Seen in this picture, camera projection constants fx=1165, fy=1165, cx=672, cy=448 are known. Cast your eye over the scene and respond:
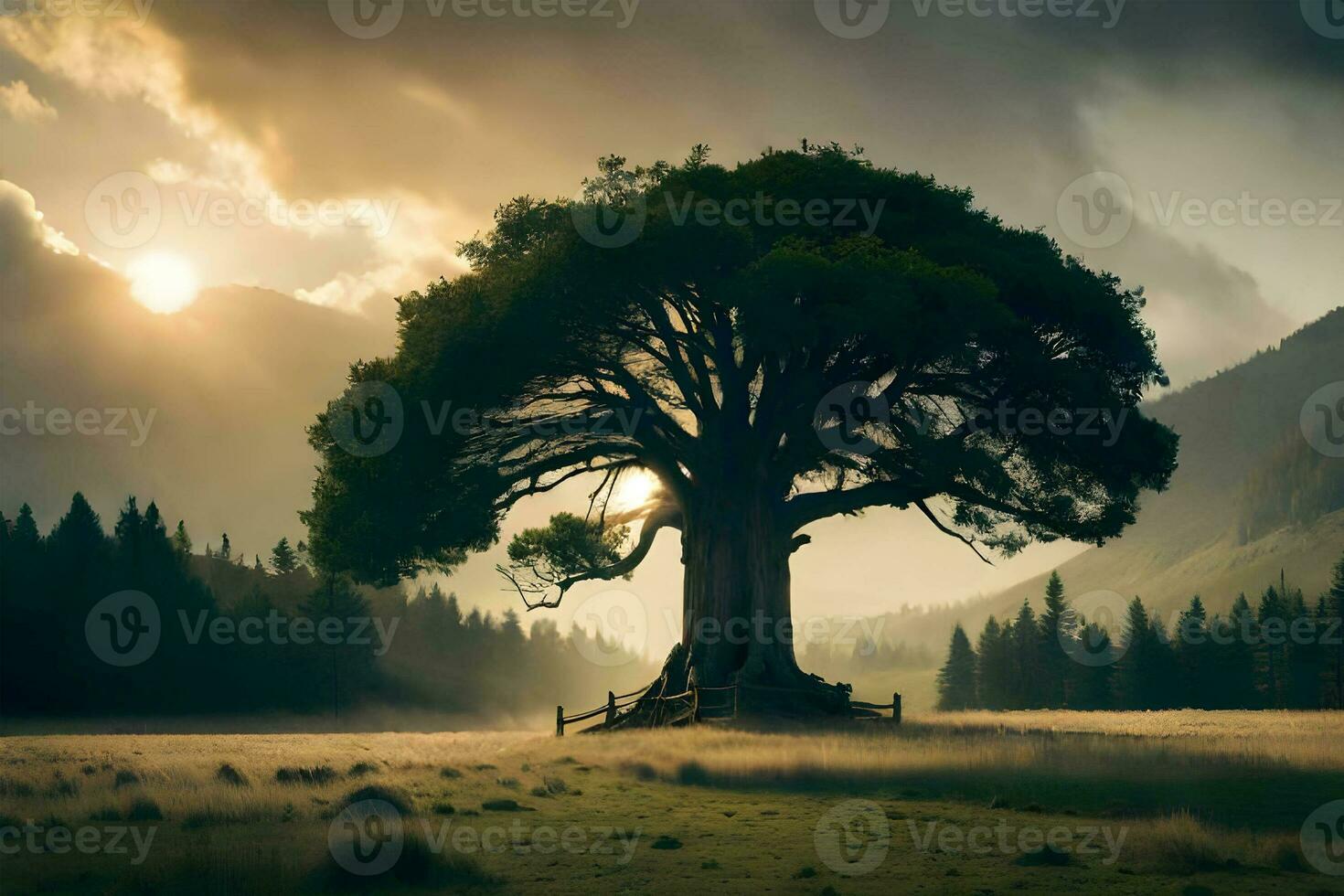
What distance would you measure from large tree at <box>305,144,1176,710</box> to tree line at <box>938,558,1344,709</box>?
2584 inches

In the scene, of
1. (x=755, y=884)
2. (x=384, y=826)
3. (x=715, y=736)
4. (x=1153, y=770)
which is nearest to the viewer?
(x=755, y=884)

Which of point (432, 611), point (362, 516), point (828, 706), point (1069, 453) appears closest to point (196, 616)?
point (362, 516)

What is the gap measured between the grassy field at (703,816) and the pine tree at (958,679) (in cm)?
10153

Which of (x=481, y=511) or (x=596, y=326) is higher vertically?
(x=596, y=326)

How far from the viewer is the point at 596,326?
33375mm

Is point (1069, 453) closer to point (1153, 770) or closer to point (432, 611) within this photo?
A: point (1153, 770)

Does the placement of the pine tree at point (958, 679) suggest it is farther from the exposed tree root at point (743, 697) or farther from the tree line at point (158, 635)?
the exposed tree root at point (743, 697)

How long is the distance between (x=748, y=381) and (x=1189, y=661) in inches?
3218

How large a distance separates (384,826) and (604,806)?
20.5 ft

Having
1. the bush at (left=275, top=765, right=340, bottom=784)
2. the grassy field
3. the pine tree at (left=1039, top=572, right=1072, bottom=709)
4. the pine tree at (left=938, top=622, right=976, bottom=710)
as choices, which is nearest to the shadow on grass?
the grassy field

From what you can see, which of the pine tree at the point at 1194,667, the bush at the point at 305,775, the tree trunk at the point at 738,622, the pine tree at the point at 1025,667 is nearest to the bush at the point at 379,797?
the bush at the point at 305,775

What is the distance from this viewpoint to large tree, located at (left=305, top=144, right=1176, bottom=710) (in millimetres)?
31891

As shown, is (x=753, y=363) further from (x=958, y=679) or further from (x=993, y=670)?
(x=958, y=679)

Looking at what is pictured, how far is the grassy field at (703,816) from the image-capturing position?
39.7 ft
